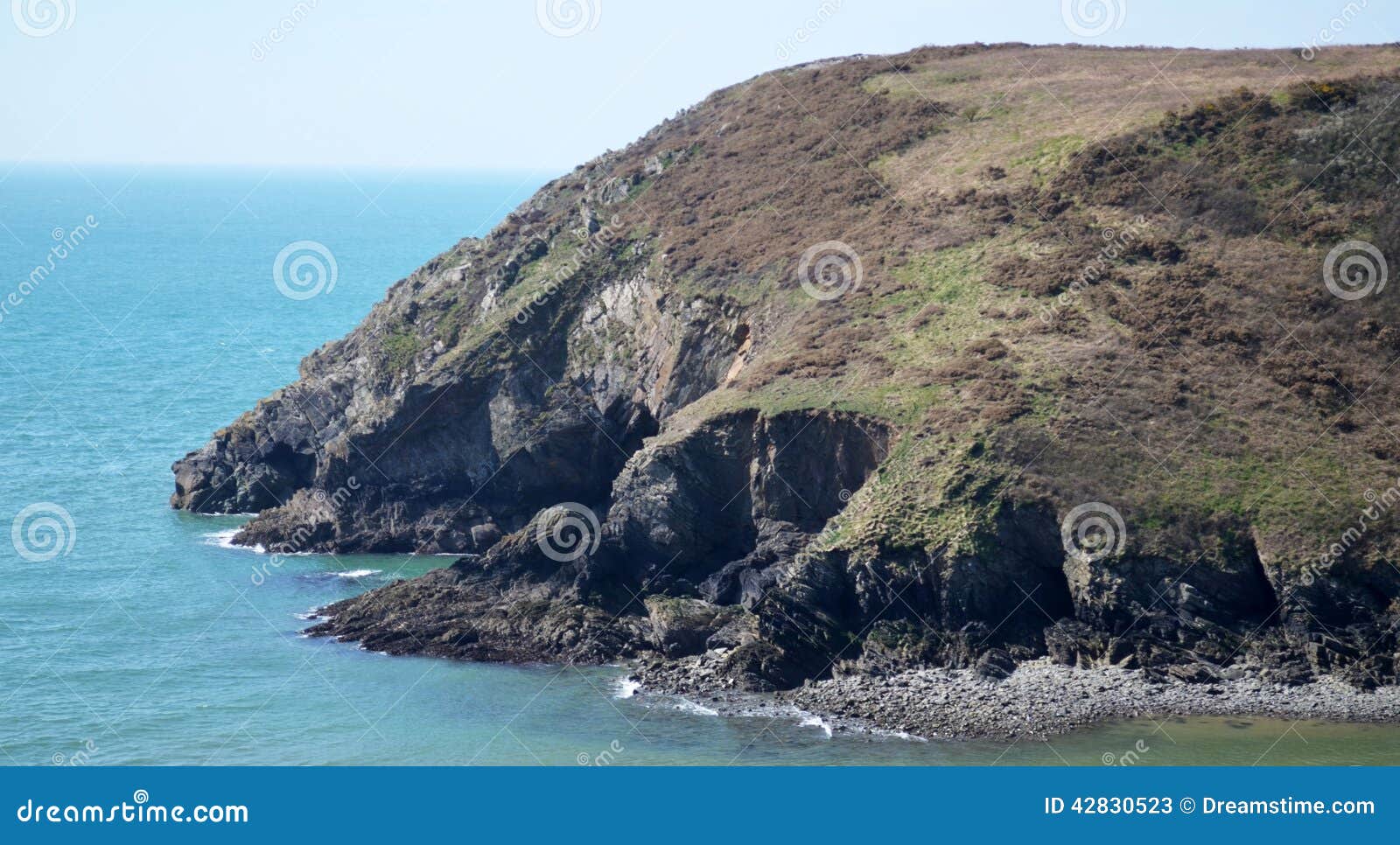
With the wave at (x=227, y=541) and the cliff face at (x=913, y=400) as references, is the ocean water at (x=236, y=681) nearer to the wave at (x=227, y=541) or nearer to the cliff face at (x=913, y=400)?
the wave at (x=227, y=541)

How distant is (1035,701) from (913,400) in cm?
1378

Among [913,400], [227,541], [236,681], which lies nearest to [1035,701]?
[913,400]

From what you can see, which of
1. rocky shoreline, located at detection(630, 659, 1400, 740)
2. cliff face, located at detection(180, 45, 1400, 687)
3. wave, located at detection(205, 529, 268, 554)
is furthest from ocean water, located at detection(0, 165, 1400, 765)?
cliff face, located at detection(180, 45, 1400, 687)

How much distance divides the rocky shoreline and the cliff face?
873 mm

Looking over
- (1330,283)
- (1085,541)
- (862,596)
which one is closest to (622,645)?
(862,596)

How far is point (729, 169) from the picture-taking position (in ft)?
275

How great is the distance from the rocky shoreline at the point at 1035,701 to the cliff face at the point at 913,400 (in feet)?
2.87

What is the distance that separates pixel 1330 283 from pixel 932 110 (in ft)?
81.0

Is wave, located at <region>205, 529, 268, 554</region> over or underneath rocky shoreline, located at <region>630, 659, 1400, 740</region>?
over

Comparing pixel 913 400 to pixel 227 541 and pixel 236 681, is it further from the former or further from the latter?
pixel 227 541

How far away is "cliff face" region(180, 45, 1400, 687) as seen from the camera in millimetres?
53062

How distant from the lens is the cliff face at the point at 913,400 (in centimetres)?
5306

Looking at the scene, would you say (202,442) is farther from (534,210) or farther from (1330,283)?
(1330,283)

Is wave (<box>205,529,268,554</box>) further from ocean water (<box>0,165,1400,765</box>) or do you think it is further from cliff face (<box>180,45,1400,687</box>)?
cliff face (<box>180,45,1400,687</box>)
